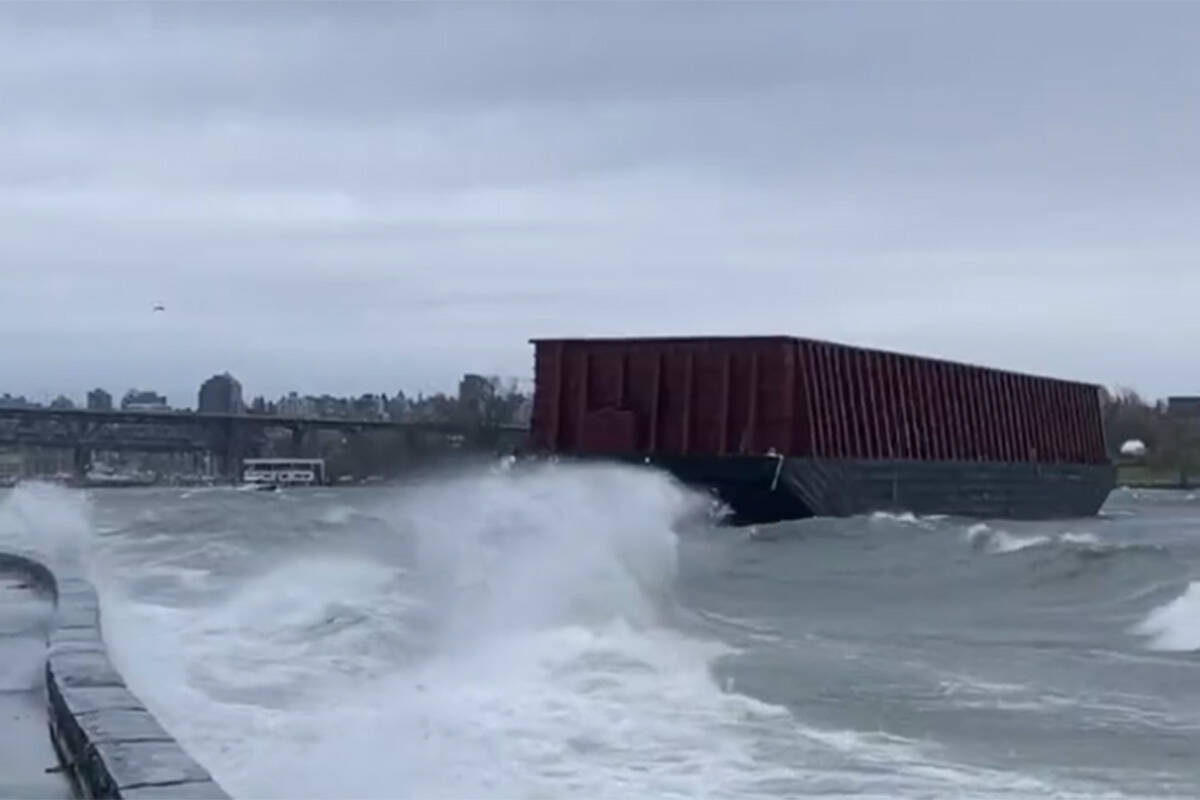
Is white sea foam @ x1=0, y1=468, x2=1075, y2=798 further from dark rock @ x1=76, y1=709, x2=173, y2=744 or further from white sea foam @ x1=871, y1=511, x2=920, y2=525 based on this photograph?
white sea foam @ x1=871, y1=511, x2=920, y2=525

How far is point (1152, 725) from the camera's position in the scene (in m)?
11.1

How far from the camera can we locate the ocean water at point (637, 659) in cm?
884

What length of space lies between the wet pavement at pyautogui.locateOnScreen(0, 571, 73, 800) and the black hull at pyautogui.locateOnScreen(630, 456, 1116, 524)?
21.4 m

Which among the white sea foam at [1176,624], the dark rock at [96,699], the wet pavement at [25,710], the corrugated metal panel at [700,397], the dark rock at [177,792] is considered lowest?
the white sea foam at [1176,624]

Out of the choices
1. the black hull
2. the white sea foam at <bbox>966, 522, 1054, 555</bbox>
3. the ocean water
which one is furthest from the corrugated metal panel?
the ocean water

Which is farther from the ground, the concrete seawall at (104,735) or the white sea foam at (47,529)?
the concrete seawall at (104,735)

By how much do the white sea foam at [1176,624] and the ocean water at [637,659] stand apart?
0.24 ft

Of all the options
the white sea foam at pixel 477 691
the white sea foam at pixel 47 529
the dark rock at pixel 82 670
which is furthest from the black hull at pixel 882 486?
the dark rock at pixel 82 670

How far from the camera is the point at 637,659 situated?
13062 mm

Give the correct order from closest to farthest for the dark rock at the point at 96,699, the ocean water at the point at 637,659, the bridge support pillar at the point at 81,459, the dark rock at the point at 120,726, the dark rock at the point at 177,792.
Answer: the dark rock at the point at 177,792 < the dark rock at the point at 120,726 < the dark rock at the point at 96,699 < the ocean water at the point at 637,659 < the bridge support pillar at the point at 81,459

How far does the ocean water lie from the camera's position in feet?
29.0

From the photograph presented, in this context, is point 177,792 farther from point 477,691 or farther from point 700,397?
point 700,397

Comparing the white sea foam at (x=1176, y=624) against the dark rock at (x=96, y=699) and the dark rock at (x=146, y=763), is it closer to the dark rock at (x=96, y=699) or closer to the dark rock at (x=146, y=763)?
the dark rock at (x=96, y=699)

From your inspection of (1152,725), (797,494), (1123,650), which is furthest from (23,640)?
(797,494)
